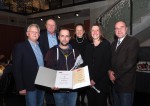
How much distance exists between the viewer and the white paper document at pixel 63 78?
3.09 meters

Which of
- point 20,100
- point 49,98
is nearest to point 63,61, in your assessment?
point 49,98

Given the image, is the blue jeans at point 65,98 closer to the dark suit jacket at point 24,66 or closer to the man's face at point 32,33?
the dark suit jacket at point 24,66

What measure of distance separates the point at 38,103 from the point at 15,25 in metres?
12.3

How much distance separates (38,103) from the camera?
339 centimetres

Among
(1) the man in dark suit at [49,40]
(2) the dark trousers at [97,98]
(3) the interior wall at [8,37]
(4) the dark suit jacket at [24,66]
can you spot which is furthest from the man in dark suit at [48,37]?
(3) the interior wall at [8,37]

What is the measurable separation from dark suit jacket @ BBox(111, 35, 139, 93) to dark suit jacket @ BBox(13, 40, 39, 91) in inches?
45.2

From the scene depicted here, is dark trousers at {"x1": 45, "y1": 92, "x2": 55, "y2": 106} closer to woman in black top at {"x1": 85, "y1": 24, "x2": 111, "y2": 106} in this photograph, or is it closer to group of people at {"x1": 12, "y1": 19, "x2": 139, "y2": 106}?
group of people at {"x1": 12, "y1": 19, "x2": 139, "y2": 106}

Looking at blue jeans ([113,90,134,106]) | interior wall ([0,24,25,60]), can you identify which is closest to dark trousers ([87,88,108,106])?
blue jeans ([113,90,134,106])

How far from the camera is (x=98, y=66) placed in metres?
3.33

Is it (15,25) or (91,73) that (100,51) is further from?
(15,25)

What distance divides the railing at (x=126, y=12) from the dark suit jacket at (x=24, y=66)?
3.99 metres

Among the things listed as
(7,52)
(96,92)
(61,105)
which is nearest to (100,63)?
(96,92)

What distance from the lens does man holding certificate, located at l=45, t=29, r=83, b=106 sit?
10.4 ft

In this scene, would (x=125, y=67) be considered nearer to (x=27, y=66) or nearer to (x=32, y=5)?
(x=27, y=66)
